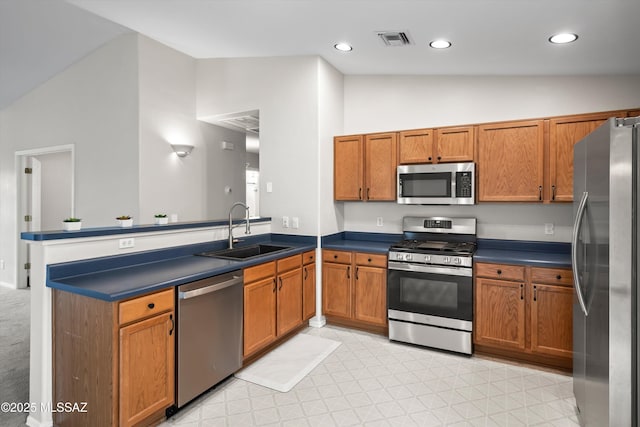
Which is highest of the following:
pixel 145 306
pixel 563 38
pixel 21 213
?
pixel 563 38

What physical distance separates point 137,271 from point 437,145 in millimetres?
2928

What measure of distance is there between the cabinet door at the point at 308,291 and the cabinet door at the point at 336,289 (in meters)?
0.12

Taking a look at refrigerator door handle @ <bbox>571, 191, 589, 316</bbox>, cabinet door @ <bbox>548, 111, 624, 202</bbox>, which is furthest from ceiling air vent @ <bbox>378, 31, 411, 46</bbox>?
refrigerator door handle @ <bbox>571, 191, 589, 316</bbox>

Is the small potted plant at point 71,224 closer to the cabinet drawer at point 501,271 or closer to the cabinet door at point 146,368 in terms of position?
the cabinet door at point 146,368

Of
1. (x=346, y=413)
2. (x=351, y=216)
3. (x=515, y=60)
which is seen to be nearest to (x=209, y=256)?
(x=346, y=413)

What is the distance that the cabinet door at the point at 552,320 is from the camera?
112 inches

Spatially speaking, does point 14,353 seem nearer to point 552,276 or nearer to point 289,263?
point 289,263

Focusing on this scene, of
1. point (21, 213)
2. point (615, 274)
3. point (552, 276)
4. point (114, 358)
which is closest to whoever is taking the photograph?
point (615, 274)

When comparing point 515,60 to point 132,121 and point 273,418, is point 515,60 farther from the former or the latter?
point 132,121

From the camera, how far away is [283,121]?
13.3 feet

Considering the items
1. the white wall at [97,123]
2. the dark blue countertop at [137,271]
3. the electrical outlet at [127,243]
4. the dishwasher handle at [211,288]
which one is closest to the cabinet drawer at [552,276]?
the dark blue countertop at [137,271]

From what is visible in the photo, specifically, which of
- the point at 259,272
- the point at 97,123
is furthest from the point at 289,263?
the point at 97,123

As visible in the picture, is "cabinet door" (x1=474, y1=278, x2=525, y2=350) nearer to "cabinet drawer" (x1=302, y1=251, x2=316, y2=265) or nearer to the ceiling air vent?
"cabinet drawer" (x1=302, y1=251, x2=316, y2=265)

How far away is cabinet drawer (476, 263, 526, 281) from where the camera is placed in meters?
3.01
